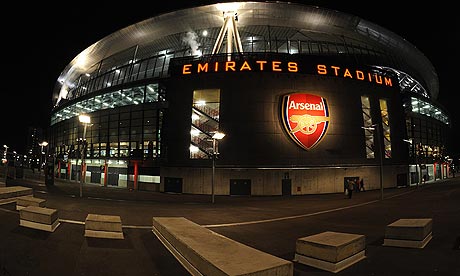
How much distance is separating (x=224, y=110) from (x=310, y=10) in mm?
25422

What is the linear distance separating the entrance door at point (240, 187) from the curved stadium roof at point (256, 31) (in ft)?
89.3

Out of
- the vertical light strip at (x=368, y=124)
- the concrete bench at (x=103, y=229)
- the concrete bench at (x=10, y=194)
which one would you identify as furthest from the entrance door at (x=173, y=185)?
the vertical light strip at (x=368, y=124)

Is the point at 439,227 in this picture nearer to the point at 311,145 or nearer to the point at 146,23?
the point at 311,145

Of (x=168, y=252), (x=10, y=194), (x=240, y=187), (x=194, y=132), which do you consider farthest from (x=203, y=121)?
(x=168, y=252)

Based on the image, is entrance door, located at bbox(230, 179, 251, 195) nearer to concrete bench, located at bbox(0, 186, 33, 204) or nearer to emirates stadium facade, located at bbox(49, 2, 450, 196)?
emirates stadium facade, located at bbox(49, 2, 450, 196)

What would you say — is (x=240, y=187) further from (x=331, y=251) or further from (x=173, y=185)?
(x=331, y=251)

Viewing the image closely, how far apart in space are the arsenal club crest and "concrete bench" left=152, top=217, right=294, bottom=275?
25385mm

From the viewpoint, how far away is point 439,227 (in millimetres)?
13523

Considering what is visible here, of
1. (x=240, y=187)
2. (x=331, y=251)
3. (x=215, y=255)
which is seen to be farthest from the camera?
(x=240, y=187)

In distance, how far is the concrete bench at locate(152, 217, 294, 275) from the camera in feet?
19.9

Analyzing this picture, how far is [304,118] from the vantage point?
3450 cm

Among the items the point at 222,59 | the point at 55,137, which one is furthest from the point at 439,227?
the point at 55,137

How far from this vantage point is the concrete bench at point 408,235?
10.1 m

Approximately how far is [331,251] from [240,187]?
83.6ft
